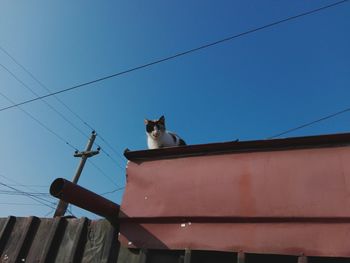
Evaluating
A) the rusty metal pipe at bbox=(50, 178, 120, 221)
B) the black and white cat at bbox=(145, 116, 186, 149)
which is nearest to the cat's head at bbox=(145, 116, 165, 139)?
the black and white cat at bbox=(145, 116, 186, 149)

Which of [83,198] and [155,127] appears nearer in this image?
[83,198]

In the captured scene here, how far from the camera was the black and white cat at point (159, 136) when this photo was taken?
620 centimetres

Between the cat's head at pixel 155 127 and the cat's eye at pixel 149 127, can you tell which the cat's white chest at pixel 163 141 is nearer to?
the cat's head at pixel 155 127

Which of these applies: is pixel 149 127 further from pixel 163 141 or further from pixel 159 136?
pixel 163 141

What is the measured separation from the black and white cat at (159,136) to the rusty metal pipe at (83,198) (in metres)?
2.84

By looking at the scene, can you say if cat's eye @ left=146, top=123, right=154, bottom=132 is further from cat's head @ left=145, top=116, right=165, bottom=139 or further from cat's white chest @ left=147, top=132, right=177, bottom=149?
cat's white chest @ left=147, top=132, right=177, bottom=149

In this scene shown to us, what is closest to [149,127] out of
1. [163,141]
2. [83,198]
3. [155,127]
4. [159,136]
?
[155,127]

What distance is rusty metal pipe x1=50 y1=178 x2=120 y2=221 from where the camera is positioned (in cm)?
299

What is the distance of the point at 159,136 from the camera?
20.7 feet

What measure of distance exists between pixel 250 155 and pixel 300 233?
0.81 meters

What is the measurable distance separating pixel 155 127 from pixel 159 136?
35 centimetres

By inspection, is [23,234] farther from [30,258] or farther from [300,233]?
[300,233]

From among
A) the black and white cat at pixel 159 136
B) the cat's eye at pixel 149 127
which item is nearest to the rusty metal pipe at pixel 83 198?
the black and white cat at pixel 159 136

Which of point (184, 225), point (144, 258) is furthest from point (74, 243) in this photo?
point (184, 225)
